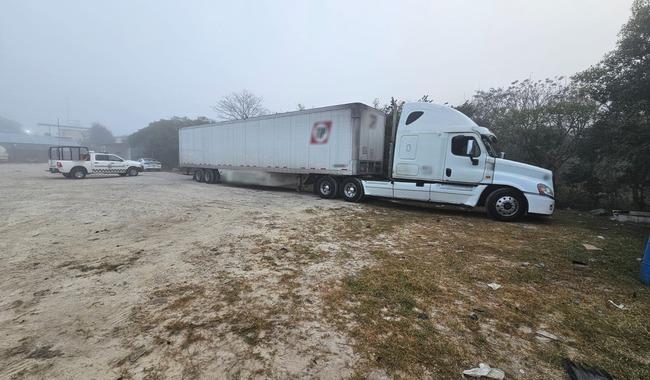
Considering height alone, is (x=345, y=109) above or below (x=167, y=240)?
above

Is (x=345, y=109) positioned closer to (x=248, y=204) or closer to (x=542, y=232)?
(x=248, y=204)

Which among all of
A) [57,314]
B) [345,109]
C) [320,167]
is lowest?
[57,314]

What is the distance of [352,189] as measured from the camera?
10648mm

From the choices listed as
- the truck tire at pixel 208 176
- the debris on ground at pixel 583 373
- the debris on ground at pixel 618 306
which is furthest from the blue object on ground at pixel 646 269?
the truck tire at pixel 208 176

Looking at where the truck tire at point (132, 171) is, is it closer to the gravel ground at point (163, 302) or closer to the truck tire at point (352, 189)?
the gravel ground at point (163, 302)

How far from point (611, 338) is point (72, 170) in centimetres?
2417

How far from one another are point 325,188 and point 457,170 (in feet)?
16.3

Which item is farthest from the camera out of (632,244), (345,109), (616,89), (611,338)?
(345,109)

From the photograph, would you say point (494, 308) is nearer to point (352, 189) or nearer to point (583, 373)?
point (583, 373)

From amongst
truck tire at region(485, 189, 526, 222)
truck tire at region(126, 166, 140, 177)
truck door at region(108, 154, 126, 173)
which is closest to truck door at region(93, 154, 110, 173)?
truck door at region(108, 154, 126, 173)

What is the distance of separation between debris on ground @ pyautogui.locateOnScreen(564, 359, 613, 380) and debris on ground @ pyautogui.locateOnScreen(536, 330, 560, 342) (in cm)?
32

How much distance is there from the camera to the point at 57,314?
9.15 feet

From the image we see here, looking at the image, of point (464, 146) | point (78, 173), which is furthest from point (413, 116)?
point (78, 173)

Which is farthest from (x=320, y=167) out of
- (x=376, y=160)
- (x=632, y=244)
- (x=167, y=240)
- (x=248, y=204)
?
(x=632, y=244)
